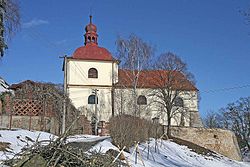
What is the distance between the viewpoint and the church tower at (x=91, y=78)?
3966 cm

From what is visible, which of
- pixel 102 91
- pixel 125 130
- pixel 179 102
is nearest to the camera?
pixel 125 130

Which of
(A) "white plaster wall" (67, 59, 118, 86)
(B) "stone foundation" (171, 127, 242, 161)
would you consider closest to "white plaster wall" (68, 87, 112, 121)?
(A) "white plaster wall" (67, 59, 118, 86)

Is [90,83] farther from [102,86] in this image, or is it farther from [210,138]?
[210,138]

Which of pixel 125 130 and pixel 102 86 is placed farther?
pixel 102 86

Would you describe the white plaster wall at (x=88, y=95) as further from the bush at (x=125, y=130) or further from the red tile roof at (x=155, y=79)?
the bush at (x=125, y=130)

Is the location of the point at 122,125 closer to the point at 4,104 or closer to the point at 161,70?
the point at 4,104

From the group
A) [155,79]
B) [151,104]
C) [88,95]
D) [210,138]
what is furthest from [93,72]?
Result: [210,138]

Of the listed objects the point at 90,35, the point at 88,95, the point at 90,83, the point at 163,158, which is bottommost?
the point at 163,158

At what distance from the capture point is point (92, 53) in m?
41.4

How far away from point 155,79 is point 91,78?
728 cm

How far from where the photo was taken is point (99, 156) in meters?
6.20

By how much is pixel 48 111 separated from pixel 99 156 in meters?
16.0

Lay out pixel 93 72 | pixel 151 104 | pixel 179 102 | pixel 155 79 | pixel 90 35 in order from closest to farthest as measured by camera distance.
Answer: pixel 151 104
pixel 155 79
pixel 179 102
pixel 93 72
pixel 90 35

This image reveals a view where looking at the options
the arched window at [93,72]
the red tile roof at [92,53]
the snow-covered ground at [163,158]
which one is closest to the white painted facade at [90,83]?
the arched window at [93,72]
